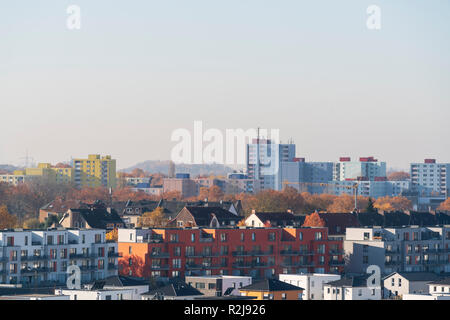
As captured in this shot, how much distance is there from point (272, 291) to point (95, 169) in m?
103

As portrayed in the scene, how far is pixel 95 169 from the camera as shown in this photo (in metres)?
129

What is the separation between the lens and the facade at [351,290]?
3055 centimetres

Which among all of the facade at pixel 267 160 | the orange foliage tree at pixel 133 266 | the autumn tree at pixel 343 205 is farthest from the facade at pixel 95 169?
the orange foliage tree at pixel 133 266

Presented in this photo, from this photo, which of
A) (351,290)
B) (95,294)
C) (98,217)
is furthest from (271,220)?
(95,294)

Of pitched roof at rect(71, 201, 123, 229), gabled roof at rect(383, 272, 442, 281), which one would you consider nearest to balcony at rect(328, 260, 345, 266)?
gabled roof at rect(383, 272, 442, 281)

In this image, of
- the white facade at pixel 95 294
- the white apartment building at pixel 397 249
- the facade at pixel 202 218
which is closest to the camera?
the white facade at pixel 95 294

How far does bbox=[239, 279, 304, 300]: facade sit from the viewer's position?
2803cm

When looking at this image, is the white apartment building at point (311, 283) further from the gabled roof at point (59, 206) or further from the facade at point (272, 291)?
the gabled roof at point (59, 206)

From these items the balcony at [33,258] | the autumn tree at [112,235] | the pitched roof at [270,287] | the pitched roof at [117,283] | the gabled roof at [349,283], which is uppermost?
the autumn tree at [112,235]

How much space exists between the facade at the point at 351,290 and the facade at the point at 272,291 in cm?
167

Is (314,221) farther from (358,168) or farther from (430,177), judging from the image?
(358,168)

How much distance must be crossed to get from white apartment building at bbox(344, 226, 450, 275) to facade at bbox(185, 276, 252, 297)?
38.4 ft

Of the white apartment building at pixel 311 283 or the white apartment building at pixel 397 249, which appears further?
the white apartment building at pixel 397 249
